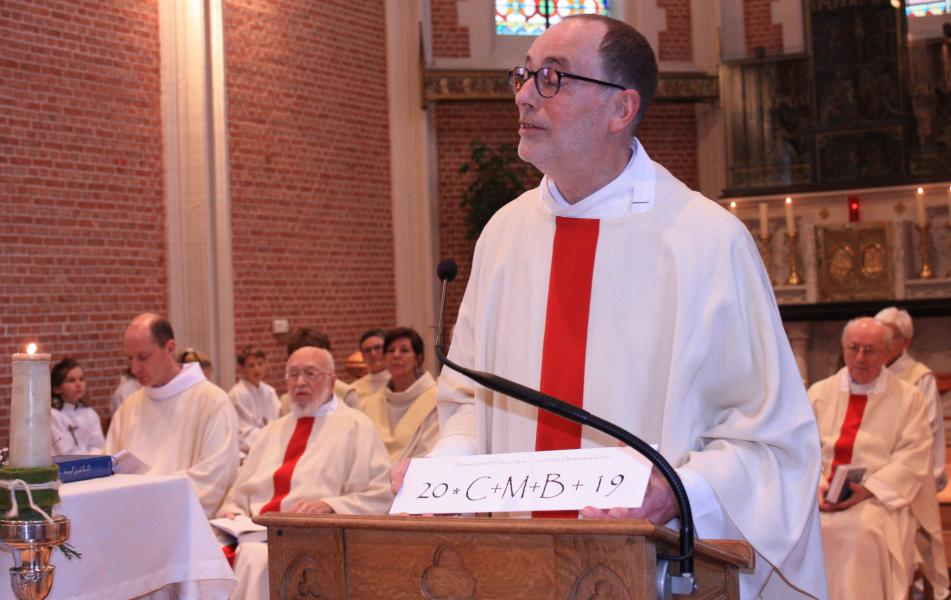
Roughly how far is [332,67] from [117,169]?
312cm

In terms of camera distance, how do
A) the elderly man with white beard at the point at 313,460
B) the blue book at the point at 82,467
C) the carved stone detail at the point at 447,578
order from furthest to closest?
the elderly man with white beard at the point at 313,460, the blue book at the point at 82,467, the carved stone detail at the point at 447,578

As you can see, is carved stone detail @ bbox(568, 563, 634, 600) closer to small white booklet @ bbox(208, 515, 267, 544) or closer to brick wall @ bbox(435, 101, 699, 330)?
small white booklet @ bbox(208, 515, 267, 544)

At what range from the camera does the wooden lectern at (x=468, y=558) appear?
160 centimetres

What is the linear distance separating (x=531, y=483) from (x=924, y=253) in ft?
35.6

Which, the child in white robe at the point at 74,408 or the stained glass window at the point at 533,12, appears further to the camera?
the stained glass window at the point at 533,12

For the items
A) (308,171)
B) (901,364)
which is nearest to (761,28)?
(308,171)

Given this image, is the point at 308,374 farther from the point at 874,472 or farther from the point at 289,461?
the point at 874,472

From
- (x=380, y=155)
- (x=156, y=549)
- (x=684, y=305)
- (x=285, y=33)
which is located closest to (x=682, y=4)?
(x=380, y=155)

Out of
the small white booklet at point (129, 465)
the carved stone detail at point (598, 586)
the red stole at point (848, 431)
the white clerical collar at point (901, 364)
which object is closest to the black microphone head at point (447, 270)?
the carved stone detail at point (598, 586)

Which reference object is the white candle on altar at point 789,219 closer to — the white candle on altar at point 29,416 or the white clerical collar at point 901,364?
the white clerical collar at point 901,364

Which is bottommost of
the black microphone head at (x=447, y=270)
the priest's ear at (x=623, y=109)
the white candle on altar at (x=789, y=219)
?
the black microphone head at (x=447, y=270)

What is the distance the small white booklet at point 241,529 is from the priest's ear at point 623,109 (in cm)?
354

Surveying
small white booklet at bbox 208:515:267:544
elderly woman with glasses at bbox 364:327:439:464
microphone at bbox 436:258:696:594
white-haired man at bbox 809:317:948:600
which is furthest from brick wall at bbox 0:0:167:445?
microphone at bbox 436:258:696:594

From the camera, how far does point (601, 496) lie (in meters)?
1.79
